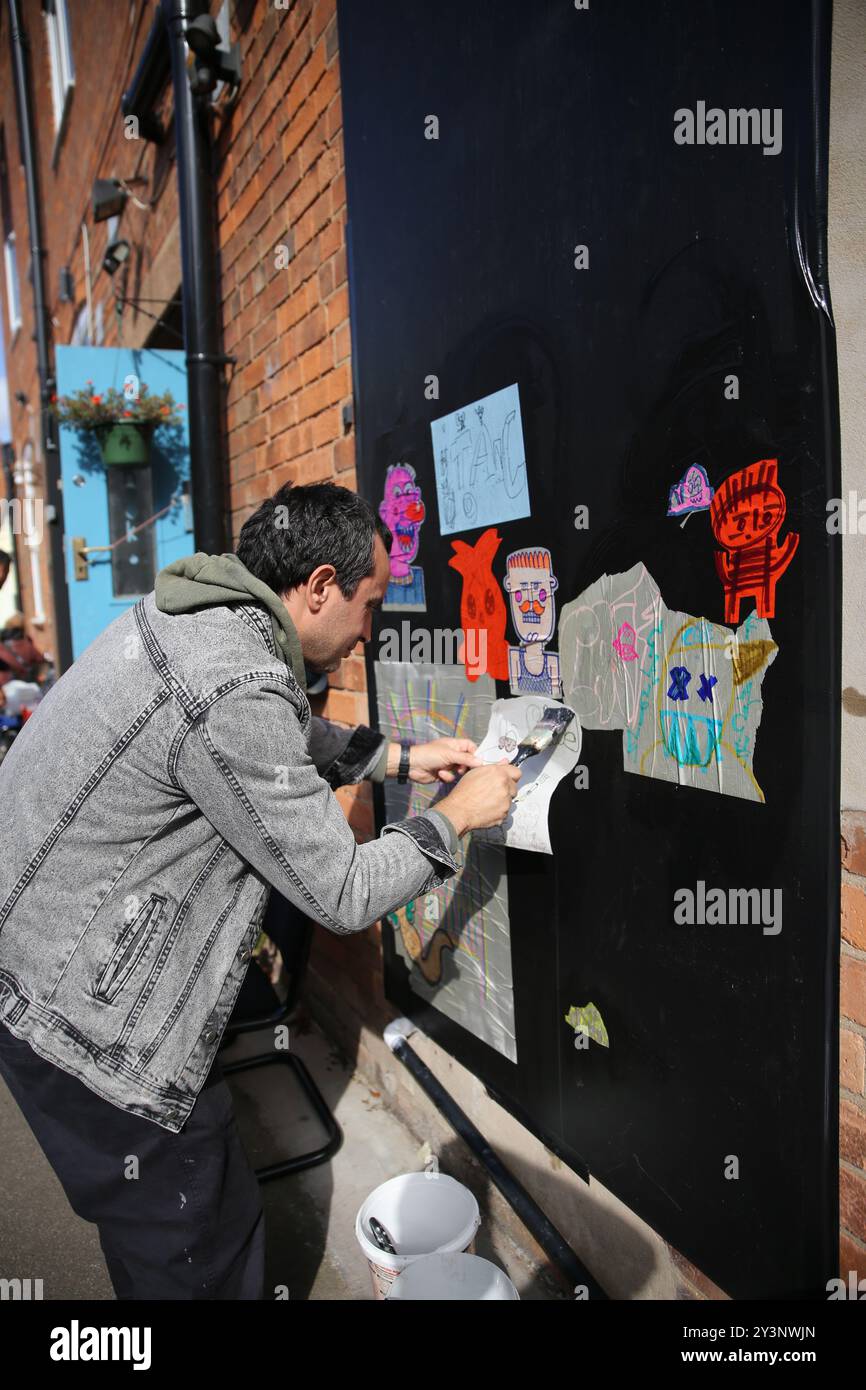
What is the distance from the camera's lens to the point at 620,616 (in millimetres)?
1621

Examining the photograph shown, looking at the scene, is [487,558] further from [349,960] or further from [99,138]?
[99,138]

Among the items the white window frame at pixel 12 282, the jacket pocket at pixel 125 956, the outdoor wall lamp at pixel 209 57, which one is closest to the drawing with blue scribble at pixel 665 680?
the jacket pocket at pixel 125 956

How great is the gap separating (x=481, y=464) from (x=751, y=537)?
909mm

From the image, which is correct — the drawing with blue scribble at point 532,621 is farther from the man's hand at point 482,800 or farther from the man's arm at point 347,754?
the man's arm at point 347,754

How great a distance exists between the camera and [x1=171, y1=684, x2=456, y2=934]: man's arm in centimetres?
142

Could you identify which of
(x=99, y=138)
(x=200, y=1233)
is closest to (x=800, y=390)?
(x=200, y=1233)

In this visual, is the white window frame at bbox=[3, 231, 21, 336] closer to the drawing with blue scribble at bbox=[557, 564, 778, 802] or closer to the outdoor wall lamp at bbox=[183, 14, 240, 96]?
the outdoor wall lamp at bbox=[183, 14, 240, 96]

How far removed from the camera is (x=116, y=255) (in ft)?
18.6

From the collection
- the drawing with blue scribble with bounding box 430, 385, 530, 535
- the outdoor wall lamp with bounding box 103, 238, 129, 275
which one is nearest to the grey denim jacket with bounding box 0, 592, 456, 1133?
the drawing with blue scribble with bounding box 430, 385, 530, 535

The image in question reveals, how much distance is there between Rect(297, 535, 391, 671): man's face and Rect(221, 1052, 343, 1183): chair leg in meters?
1.49

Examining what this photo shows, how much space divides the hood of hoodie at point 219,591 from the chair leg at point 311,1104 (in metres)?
1.58

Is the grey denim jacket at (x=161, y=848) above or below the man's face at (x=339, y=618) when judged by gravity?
below

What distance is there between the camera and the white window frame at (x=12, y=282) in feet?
42.1
